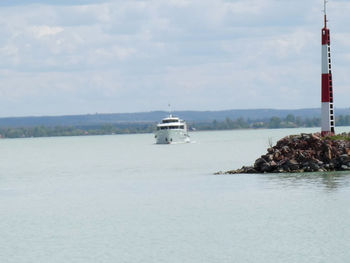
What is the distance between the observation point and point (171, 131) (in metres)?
145

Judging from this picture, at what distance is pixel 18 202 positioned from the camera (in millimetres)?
45938

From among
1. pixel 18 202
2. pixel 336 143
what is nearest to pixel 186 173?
pixel 336 143

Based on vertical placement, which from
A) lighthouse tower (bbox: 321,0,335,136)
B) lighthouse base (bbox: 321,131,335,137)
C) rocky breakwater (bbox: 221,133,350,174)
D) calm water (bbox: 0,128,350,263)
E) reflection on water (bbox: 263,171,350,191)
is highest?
lighthouse tower (bbox: 321,0,335,136)

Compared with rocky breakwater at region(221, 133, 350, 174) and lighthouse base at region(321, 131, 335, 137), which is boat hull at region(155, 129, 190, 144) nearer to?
lighthouse base at region(321, 131, 335, 137)

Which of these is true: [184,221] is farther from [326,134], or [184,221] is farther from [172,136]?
[172,136]

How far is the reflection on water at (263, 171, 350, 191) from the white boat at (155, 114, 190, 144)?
87634 millimetres

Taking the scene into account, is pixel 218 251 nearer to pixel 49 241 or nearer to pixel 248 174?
pixel 49 241

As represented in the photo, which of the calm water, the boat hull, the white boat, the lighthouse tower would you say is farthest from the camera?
the boat hull

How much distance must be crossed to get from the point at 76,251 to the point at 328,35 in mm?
35344

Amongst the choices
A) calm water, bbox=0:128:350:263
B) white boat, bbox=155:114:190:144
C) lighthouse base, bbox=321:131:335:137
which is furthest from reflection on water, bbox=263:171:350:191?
white boat, bbox=155:114:190:144

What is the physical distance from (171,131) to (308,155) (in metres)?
89.2

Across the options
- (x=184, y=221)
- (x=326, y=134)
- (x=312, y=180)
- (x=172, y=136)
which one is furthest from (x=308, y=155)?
(x=172, y=136)

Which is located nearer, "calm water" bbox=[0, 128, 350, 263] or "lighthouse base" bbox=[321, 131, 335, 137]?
"calm water" bbox=[0, 128, 350, 263]

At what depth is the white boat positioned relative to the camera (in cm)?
14250
